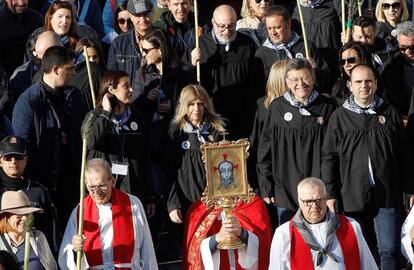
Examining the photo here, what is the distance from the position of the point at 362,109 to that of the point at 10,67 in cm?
458

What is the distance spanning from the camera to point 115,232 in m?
14.4

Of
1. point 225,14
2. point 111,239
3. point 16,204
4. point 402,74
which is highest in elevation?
point 225,14

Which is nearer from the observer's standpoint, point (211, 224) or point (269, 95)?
point (211, 224)

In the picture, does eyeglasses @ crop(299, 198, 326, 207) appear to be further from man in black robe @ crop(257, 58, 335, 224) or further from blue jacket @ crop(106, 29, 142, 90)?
blue jacket @ crop(106, 29, 142, 90)

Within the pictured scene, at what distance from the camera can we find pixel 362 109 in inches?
584

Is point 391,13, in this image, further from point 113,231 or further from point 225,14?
point 113,231

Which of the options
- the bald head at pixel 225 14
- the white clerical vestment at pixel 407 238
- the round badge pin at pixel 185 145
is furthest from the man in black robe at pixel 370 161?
the bald head at pixel 225 14

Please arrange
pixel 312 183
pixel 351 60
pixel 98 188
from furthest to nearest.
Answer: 1. pixel 351 60
2. pixel 98 188
3. pixel 312 183

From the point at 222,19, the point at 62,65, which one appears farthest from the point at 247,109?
the point at 62,65

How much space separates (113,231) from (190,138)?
137 centimetres

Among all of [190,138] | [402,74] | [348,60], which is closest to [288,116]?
[190,138]

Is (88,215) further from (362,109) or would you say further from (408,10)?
(408,10)

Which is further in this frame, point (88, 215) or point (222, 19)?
point (222, 19)

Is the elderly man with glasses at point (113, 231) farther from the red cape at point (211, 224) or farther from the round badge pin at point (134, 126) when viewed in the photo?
the round badge pin at point (134, 126)
